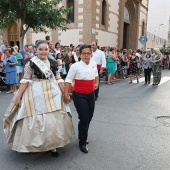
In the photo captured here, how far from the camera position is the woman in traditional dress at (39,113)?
3267mm

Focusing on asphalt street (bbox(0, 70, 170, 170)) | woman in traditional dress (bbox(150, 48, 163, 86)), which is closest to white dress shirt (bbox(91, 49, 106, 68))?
asphalt street (bbox(0, 70, 170, 170))

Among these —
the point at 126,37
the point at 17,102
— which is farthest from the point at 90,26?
the point at 17,102

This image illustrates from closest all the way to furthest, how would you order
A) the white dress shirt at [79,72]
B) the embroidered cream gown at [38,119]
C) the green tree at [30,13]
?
the embroidered cream gown at [38,119]
the white dress shirt at [79,72]
the green tree at [30,13]

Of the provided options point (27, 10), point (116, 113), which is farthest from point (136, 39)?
point (116, 113)

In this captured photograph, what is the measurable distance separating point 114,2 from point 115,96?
14868mm

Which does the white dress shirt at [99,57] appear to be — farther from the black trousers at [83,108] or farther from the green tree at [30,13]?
the black trousers at [83,108]

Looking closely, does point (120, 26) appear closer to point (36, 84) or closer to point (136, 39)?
point (136, 39)

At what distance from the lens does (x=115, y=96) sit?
8.51 metres

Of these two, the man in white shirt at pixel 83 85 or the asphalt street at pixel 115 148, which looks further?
the man in white shirt at pixel 83 85

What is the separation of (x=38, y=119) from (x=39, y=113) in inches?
3.5

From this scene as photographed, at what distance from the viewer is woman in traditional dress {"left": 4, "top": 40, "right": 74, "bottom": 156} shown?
10.7ft

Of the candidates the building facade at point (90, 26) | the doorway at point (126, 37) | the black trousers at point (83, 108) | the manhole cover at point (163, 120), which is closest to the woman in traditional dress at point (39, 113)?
the black trousers at point (83, 108)

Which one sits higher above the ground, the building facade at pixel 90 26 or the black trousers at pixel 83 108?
the building facade at pixel 90 26

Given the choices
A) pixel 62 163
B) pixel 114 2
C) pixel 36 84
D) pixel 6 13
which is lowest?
pixel 62 163
